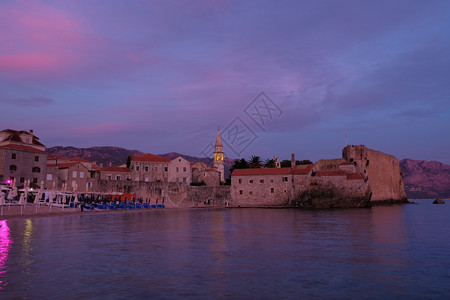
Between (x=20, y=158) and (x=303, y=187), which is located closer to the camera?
(x=20, y=158)

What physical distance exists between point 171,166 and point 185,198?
9274 mm

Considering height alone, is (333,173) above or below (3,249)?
above

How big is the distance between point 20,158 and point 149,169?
26134 mm

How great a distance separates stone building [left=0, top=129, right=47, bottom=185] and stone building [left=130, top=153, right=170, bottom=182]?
61.4 feet

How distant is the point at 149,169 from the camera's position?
75250mm

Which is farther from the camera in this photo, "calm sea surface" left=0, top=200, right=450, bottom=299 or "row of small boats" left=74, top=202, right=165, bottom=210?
"row of small boats" left=74, top=202, right=165, bottom=210

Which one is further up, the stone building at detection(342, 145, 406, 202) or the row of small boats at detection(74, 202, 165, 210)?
the stone building at detection(342, 145, 406, 202)

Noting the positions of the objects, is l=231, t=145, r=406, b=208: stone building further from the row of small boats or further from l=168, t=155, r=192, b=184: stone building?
the row of small boats

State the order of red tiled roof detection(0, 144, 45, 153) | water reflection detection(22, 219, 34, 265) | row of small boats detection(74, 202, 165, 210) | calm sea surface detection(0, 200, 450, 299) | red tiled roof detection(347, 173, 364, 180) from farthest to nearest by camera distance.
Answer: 1. red tiled roof detection(347, 173, 364, 180)
2. red tiled roof detection(0, 144, 45, 153)
3. row of small boats detection(74, 202, 165, 210)
4. water reflection detection(22, 219, 34, 265)
5. calm sea surface detection(0, 200, 450, 299)

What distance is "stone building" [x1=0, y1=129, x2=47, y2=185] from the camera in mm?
51094

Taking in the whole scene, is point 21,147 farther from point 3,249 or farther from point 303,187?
point 303,187

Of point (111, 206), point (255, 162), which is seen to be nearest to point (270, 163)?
point (255, 162)

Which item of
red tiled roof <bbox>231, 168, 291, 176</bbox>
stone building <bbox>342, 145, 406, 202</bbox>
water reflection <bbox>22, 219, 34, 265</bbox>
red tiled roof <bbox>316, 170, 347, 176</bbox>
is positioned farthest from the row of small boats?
stone building <bbox>342, 145, 406, 202</bbox>

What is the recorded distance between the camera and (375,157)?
268ft
